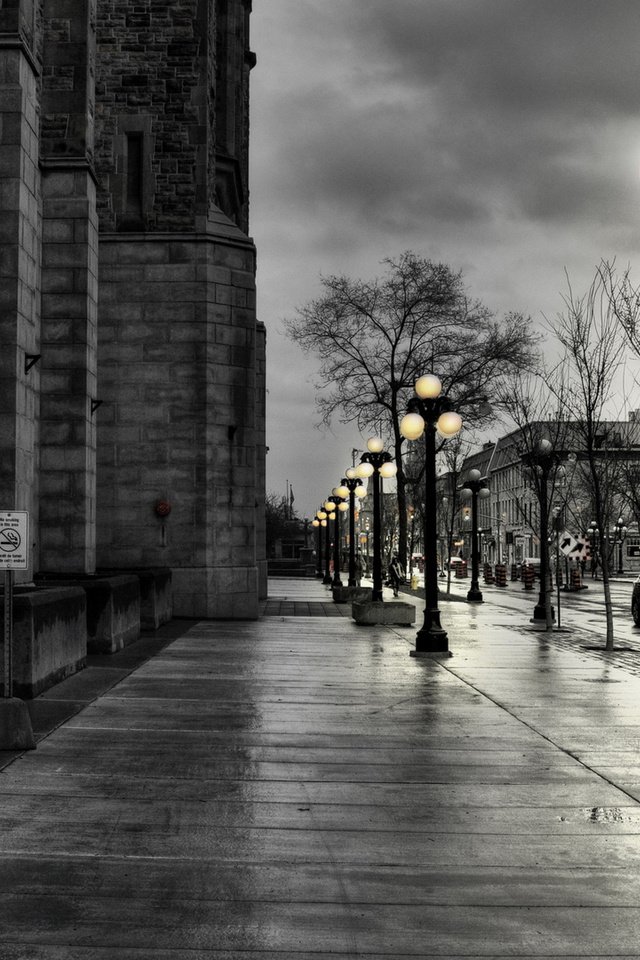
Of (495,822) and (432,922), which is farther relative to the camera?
(495,822)

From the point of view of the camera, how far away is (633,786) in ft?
25.1

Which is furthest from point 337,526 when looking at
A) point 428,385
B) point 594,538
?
point 594,538

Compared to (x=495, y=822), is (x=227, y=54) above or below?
above

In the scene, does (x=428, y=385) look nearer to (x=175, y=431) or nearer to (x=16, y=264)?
(x=16, y=264)

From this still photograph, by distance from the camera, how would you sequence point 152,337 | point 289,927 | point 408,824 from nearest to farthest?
point 289,927
point 408,824
point 152,337

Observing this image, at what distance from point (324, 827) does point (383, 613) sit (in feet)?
59.2

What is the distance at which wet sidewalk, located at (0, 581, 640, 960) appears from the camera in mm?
4699

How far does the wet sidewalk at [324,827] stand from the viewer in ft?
15.4

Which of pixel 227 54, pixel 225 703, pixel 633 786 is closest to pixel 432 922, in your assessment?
pixel 633 786

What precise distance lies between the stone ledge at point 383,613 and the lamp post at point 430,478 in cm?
558

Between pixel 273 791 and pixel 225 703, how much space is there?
407 centimetres

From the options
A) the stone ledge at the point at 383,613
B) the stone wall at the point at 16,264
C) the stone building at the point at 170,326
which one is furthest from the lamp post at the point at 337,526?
the stone wall at the point at 16,264

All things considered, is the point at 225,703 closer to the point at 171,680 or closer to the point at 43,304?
the point at 171,680

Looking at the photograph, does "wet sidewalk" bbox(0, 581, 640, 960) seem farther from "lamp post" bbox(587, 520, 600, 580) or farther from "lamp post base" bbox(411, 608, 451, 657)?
"lamp post" bbox(587, 520, 600, 580)
